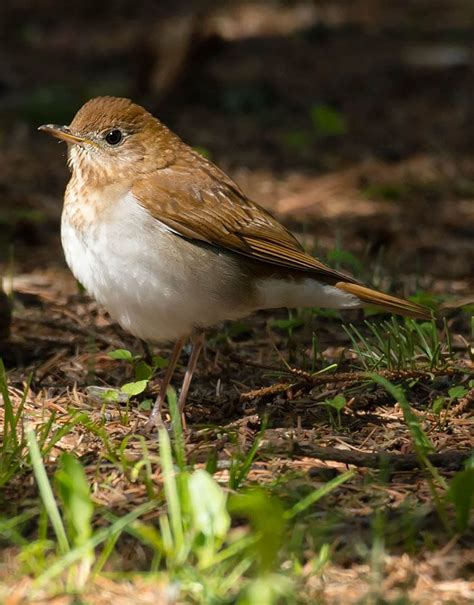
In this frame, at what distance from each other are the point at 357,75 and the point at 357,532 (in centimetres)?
924

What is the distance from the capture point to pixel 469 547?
3.71 meters

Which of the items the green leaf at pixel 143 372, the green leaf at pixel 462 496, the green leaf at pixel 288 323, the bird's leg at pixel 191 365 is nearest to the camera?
the green leaf at pixel 462 496

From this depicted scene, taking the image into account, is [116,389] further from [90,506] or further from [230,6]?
[230,6]

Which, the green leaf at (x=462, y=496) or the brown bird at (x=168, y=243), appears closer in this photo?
the green leaf at (x=462, y=496)

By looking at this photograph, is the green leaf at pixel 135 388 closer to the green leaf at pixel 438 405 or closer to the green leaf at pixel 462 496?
the green leaf at pixel 438 405

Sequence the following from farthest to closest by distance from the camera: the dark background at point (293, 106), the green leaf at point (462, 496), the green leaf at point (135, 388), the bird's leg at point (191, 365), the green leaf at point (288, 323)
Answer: the dark background at point (293, 106) → the green leaf at point (288, 323) → the bird's leg at point (191, 365) → the green leaf at point (135, 388) → the green leaf at point (462, 496)

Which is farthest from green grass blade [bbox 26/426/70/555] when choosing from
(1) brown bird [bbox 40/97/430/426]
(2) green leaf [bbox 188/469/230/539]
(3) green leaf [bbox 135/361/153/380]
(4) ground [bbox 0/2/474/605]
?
(3) green leaf [bbox 135/361/153/380]

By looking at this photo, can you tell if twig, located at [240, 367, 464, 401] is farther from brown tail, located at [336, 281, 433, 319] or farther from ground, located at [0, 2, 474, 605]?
brown tail, located at [336, 281, 433, 319]

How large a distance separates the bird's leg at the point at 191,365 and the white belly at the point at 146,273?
17 cm

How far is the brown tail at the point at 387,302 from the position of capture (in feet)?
17.2

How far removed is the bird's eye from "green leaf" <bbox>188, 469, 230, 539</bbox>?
223cm

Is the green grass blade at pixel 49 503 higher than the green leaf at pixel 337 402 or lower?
higher

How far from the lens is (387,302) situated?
5273 mm

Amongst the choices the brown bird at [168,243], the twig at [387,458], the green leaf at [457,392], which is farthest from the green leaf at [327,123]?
the twig at [387,458]
